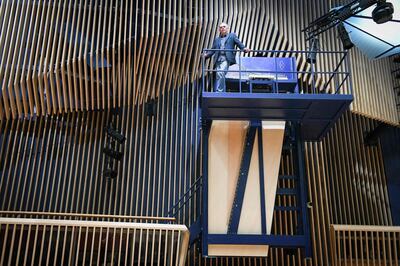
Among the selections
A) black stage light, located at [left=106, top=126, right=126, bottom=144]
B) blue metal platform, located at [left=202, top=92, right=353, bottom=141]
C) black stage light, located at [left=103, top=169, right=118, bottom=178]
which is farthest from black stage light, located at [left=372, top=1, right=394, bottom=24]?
black stage light, located at [left=103, top=169, right=118, bottom=178]

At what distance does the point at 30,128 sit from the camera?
9109 millimetres

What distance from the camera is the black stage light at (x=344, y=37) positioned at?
25.2 feet

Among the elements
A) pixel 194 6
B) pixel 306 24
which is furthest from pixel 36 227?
pixel 306 24

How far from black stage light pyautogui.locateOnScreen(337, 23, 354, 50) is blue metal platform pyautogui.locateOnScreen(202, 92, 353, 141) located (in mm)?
1362

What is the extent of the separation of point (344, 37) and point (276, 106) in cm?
204

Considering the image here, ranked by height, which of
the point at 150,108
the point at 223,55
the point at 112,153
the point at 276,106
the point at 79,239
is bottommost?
the point at 79,239

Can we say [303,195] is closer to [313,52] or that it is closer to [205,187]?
[205,187]

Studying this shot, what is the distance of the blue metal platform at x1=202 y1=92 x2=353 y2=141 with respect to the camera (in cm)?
668

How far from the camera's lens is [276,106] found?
689 cm

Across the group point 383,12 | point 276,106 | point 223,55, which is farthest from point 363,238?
point 223,55

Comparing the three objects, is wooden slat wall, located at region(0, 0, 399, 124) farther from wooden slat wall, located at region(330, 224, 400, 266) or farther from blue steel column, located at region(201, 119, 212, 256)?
wooden slat wall, located at region(330, 224, 400, 266)

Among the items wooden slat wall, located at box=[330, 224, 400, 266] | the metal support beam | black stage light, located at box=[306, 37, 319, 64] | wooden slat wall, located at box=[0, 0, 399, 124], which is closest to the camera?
the metal support beam

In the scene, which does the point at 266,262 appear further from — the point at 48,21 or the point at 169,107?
the point at 48,21

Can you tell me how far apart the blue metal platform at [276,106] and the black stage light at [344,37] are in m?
1.36
